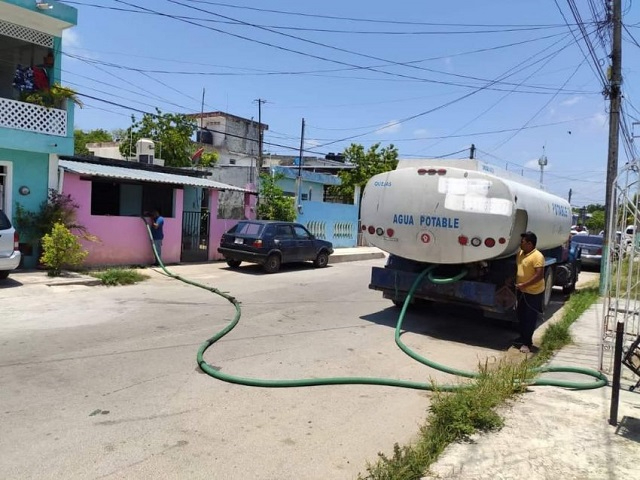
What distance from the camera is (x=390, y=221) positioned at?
849 centimetres

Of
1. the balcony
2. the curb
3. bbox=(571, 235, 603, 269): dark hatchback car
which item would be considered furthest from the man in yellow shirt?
bbox=(571, 235, 603, 269): dark hatchback car

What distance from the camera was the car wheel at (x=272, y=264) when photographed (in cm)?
1469

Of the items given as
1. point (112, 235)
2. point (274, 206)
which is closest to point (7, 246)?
point (112, 235)

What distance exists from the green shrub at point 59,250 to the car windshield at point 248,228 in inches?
179

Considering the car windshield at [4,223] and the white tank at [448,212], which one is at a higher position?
the white tank at [448,212]

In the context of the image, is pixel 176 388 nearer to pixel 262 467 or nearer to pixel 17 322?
pixel 262 467

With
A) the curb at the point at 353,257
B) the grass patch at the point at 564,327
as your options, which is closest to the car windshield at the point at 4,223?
the grass patch at the point at 564,327

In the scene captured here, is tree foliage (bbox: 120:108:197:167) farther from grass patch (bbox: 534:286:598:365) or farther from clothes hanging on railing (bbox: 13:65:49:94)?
grass patch (bbox: 534:286:598:365)

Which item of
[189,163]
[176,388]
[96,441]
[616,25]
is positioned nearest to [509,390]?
[176,388]

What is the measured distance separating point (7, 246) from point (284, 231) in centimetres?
739

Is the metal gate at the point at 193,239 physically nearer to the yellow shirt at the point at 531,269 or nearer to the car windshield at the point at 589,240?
the yellow shirt at the point at 531,269

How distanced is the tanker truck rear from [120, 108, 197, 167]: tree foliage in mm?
25482

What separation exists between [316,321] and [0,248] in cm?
678

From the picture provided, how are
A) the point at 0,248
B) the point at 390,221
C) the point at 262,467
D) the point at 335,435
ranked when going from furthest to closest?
1. the point at 0,248
2. the point at 390,221
3. the point at 335,435
4. the point at 262,467
